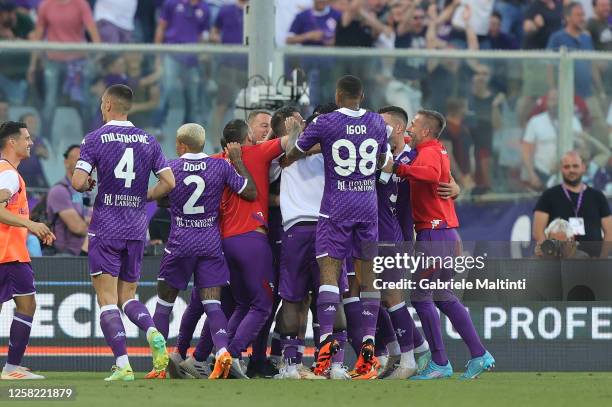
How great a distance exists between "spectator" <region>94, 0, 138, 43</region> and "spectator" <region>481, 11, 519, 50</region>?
190 inches

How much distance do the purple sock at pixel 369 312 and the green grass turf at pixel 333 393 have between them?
0.62 meters

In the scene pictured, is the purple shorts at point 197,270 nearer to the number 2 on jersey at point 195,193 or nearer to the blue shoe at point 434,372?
the number 2 on jersey at point 195,193

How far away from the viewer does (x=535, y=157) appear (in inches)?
707

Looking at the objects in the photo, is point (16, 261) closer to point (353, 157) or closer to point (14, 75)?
point (353, 157)

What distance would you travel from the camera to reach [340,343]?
40.9 ft

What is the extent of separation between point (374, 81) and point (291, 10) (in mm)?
2535

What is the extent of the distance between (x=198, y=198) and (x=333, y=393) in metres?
2.54

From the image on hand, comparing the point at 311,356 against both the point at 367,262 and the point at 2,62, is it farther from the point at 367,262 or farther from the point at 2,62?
the point at 2,62

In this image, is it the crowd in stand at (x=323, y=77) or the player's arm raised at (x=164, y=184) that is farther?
the crowd in stand at (x=323, y=77)

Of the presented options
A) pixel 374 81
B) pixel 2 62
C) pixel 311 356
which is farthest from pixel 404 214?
pixel 2 62

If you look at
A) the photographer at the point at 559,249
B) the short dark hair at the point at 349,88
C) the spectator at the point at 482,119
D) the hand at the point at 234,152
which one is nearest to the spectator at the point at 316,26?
the spectator at the point at 482,119

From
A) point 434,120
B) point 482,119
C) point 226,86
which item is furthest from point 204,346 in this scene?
point 482,119

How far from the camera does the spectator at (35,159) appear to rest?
55.3ft

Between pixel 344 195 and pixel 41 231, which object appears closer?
pixel 41 231
